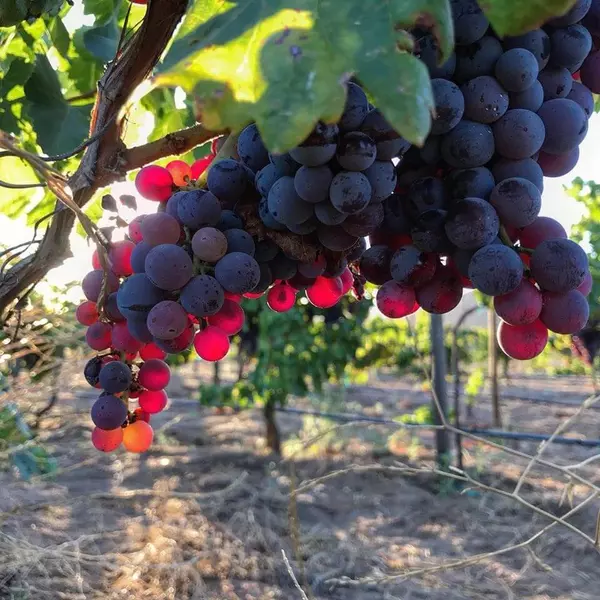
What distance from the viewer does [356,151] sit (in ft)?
1.88

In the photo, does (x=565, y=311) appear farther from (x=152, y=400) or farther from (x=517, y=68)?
(x=152, y=400)

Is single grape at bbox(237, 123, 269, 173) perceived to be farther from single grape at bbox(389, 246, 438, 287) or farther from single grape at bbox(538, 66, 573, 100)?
single grape at bbox(538, 66, 573, 100)

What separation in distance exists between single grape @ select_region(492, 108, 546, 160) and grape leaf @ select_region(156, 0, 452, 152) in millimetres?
159

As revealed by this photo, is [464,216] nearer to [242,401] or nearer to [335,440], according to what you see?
[242,401]

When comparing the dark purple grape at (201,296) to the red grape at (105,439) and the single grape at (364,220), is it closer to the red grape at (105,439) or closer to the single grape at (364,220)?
the single grape at (364,220)

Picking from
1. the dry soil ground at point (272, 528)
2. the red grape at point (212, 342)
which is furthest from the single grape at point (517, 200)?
the dry soil ground at point (272, 528)

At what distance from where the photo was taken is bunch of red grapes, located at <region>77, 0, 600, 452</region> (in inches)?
24.0

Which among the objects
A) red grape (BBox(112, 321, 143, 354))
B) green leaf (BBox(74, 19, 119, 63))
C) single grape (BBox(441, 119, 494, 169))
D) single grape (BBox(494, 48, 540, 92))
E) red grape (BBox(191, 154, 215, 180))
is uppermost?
green leaf (BBox(74, 19, 119, 63))

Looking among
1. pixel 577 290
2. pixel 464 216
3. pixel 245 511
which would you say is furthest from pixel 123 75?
pixel 245 511

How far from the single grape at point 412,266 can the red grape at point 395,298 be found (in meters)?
0.03

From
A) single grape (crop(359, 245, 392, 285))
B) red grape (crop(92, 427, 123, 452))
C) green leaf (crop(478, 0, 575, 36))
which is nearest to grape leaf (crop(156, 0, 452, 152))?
green leaf (crop(478, 0, 575, 36))

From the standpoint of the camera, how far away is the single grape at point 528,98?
64cm

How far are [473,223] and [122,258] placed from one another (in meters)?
0.45

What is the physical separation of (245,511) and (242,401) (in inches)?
79.2
